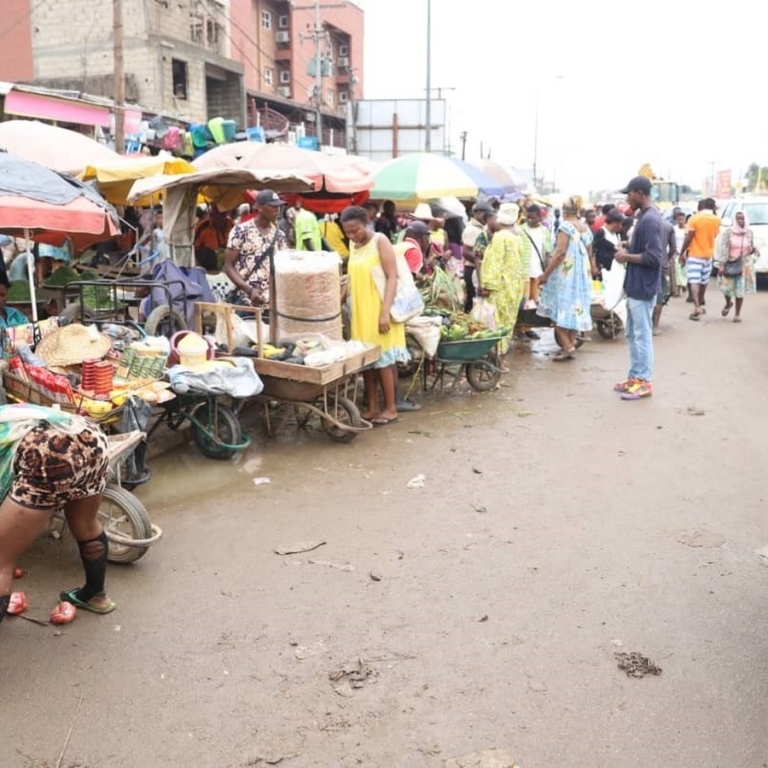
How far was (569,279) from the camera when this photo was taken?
985cm

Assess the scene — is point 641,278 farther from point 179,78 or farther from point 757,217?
point 179,78

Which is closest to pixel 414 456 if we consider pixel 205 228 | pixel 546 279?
pixel 546 279

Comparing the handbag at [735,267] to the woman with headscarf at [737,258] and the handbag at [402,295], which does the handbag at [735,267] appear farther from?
the handbag at [402,295]

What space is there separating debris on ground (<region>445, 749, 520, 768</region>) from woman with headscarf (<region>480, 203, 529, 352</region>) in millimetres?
6901

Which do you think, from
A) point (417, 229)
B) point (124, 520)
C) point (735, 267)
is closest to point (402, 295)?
point (417, 229)

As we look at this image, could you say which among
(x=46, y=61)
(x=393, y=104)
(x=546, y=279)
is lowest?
(x=546, y=279)

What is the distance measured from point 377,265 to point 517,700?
4.45 meters

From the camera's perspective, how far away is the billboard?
2128 cm

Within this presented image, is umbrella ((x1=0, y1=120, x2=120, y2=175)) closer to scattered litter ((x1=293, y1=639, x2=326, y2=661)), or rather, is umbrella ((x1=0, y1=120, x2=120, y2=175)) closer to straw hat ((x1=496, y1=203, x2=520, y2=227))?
straw hat ((x1=496, y1=203, x2=520, y2=227))

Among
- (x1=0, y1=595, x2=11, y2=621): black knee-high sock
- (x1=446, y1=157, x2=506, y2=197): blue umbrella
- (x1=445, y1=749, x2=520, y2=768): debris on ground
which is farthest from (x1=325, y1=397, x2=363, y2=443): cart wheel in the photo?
(x1=446, y1=157, x2=506, y2=197): blue umbrella

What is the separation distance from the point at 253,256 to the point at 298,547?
12.8 feet

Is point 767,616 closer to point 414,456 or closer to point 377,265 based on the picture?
point 414,456

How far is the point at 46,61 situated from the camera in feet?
89.9

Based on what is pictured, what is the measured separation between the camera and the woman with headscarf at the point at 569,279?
381 inches
